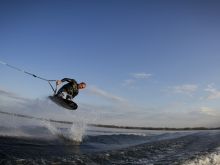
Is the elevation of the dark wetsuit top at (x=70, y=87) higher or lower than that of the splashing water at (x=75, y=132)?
higher

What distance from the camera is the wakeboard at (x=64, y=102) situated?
59.9 ft

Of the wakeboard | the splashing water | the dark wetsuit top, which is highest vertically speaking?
the dark wetsuit top

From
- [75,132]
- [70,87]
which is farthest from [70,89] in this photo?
[75,132]

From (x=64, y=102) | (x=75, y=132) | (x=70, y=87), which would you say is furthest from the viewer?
(x=64, y=102)

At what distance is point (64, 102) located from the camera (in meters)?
18.4

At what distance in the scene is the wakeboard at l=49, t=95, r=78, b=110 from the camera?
18266 millimetres

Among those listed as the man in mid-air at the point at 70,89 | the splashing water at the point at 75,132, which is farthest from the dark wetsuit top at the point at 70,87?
the splashing water at the point at 75,132

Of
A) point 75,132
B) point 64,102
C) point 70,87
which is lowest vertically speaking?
point 75,132

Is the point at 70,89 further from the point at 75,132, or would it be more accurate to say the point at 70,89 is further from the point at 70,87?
the point at 75,132

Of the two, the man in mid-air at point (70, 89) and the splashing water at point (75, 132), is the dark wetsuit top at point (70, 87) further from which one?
the splashing water at point (75, 132)

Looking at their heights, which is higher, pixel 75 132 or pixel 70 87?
pixel 70 87

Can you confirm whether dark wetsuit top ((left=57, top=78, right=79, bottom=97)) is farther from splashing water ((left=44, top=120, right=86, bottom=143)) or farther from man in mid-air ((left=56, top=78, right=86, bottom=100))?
splashing water ((left=44, top=120, right=86, bottom=143))

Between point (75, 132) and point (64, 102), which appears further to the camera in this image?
point (64, 102)

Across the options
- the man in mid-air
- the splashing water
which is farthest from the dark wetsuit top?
the splashing water
